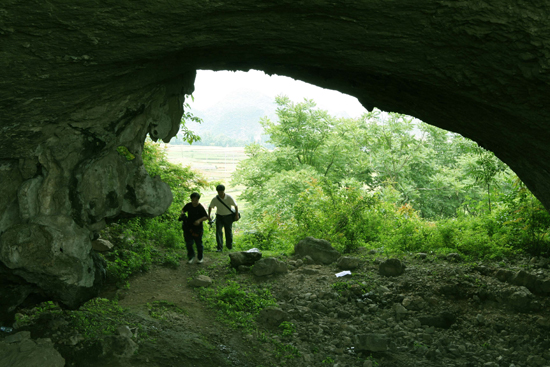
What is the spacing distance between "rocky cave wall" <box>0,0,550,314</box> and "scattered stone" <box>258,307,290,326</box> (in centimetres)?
233

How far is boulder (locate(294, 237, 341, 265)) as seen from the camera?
8.84 meters

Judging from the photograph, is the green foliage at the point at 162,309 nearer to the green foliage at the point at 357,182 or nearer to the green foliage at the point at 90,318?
the green foliage at the point at 90,318

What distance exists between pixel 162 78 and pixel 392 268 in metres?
5.57

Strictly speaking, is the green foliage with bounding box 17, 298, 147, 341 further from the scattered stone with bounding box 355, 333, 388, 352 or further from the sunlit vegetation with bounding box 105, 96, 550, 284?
the scattered stone with bounding box 355, 333, 388, 352

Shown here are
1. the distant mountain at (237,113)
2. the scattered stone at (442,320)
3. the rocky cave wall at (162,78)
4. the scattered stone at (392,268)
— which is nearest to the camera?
the rocky cave wall at (162,78)

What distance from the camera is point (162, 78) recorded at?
501 cm

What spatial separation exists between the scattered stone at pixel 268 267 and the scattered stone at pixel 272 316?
1679 millimetres

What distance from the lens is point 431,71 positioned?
12.2 feet

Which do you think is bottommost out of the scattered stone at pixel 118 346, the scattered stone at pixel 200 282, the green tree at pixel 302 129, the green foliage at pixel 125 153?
the scattered stone at pixel 200 282

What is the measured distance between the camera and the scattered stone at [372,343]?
16.8 ft

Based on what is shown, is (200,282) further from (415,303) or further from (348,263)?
(415,303)

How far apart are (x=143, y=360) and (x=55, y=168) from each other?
2559 mm

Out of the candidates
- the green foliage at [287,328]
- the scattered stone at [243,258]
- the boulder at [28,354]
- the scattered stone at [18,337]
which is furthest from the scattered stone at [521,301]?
the scattered stone at [18,337]

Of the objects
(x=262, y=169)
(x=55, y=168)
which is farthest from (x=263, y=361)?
(x=262, y=169)
